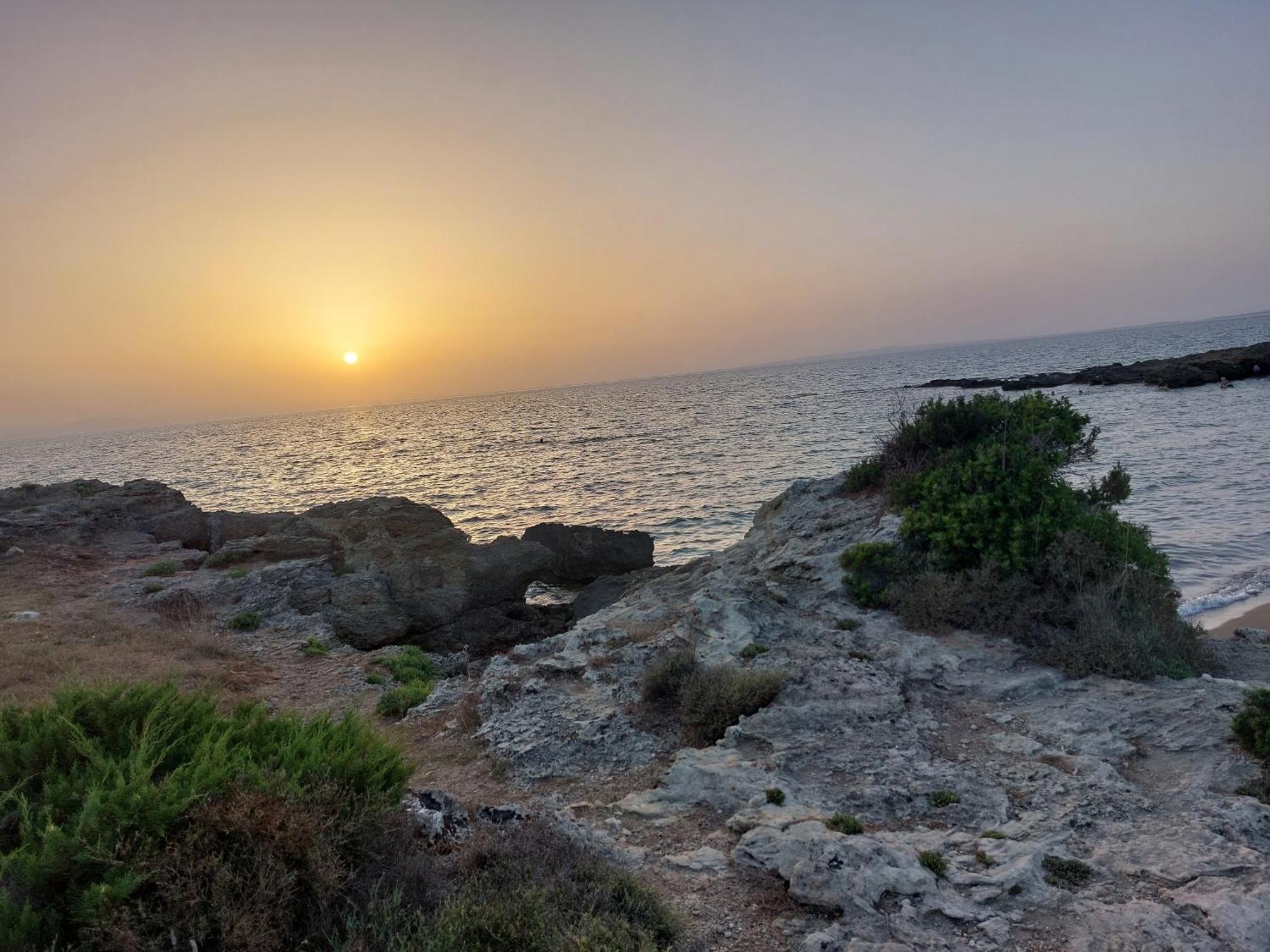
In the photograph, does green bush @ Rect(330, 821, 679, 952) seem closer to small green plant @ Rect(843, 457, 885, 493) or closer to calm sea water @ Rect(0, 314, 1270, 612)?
small green plant @ Rect(843, 457, 885, 493)

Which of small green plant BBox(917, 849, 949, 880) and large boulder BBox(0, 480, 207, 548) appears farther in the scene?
large boulder BBox(0, 480, 207, 548)

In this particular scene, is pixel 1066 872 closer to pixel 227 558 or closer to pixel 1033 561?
pixel 1033 561

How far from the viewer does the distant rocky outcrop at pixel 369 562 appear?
17.0 m

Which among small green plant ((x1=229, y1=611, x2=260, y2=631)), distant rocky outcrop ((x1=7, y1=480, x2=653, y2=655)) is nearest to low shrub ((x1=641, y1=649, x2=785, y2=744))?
distant rocky outcrop ((x1=7, y1=480, x2=653, y2=655))

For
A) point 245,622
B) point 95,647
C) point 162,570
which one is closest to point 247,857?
point 95,647

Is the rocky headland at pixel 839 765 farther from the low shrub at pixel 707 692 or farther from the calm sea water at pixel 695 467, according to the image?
the calm sea water at pixel 695 467

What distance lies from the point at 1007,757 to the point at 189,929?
7817mm

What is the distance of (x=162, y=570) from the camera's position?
2056 cm

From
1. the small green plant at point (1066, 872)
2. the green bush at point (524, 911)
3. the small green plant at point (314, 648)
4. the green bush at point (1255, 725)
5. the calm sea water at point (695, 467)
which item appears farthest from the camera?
the calm sea water at point (695, 467)

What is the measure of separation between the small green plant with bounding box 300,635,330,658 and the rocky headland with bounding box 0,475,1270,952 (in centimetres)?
21

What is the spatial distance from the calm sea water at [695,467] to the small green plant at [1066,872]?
1423 cm

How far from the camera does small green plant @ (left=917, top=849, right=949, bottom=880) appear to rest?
211 inches

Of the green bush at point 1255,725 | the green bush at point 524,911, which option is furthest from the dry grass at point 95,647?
the green bush at point 1255,725

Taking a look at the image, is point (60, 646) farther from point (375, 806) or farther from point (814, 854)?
point (814, 854)
